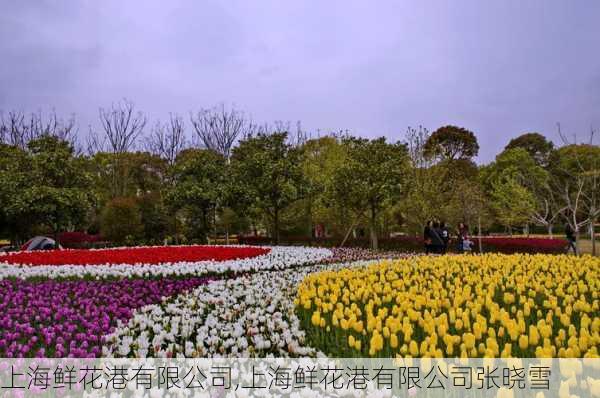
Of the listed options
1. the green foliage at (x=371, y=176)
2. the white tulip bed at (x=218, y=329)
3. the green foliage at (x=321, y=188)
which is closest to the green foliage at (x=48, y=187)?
the green foliage at (x=321, y=188)

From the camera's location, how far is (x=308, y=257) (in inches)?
545

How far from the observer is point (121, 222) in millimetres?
24453

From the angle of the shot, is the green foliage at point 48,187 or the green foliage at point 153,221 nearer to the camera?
the green foliage at point 48,187

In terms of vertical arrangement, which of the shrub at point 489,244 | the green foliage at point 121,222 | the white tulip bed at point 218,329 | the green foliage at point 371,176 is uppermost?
the green foliage at point 371,176

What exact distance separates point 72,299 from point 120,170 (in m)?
36.5

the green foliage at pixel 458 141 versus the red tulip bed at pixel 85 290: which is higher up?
the green foliage at pixel 458 141

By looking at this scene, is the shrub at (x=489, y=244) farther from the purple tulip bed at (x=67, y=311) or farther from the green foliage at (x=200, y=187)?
the purple tulip bed at (x=67, y=311)

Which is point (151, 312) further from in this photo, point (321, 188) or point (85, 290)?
point (321, 188)

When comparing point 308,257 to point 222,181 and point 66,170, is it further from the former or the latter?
point 66,170

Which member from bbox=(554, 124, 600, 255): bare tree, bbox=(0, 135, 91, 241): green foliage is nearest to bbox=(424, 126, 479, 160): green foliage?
bbox=(554, 124, 600, 255): bare tree

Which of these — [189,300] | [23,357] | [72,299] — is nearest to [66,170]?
[72,299]

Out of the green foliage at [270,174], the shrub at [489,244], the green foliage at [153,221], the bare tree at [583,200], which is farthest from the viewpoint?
the green foliage at [153,221]

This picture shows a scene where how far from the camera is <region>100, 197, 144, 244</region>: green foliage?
2447 centimetres

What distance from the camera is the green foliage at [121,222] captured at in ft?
80.3
